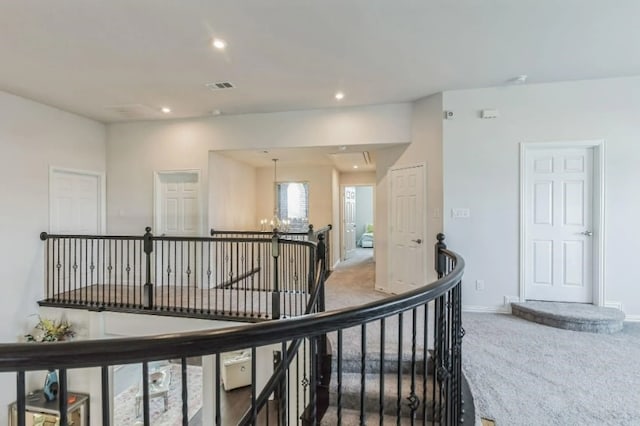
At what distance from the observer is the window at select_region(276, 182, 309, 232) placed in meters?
8.20

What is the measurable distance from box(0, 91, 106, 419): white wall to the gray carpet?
5763 mm

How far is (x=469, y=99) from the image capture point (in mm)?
4371

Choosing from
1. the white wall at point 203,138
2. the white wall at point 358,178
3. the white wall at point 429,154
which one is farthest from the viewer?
the white wall at point 358,178

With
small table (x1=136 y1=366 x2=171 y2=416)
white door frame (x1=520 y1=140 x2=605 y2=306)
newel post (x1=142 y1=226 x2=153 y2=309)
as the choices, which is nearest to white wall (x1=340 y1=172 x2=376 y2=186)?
white door frame (x1=520 y1=140 x2=605 y2=306)

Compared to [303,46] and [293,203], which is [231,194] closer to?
[293,203]

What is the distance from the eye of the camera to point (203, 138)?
5676 mm

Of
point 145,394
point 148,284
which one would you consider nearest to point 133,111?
point 148,284

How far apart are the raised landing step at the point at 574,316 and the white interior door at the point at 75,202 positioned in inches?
262

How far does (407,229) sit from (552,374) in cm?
271

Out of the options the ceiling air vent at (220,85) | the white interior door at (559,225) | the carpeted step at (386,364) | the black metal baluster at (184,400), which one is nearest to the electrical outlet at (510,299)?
the white interior door at (559,225)

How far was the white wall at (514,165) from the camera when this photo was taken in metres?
3.98

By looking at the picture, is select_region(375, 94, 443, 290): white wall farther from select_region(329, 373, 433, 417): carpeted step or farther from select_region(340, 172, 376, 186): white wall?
select_region(340, 172, 376, 186): white wall

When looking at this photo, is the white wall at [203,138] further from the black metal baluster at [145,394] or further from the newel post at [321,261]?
the black metal baluster at [145,394]

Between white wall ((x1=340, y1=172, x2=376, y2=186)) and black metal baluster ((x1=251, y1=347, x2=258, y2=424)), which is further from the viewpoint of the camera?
white wall ((x1=340, y1=172, x2=376, y2=186))
